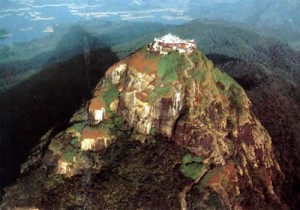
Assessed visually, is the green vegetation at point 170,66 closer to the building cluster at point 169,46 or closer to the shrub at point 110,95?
the building cluster at point 169,46

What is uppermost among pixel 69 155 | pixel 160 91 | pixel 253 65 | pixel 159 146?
pixel 160 91

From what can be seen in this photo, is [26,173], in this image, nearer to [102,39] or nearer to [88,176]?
[88,176]

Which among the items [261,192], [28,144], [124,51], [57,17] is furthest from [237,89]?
[57,17]

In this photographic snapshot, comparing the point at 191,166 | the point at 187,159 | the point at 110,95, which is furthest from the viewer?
the point at 110,95

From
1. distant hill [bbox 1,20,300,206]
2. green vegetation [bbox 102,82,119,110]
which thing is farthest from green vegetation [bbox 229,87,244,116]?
green vegetation [bbox 102,82,119,110]

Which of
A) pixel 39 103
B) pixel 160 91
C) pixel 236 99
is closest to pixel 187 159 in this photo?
pixel 160 91

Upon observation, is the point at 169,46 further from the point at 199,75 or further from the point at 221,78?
the point at 221,78

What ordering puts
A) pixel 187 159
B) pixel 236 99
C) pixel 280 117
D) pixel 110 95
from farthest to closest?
pixel 280 117 → pixel 236 99 → pixel 110 95 → pixel 187 159
